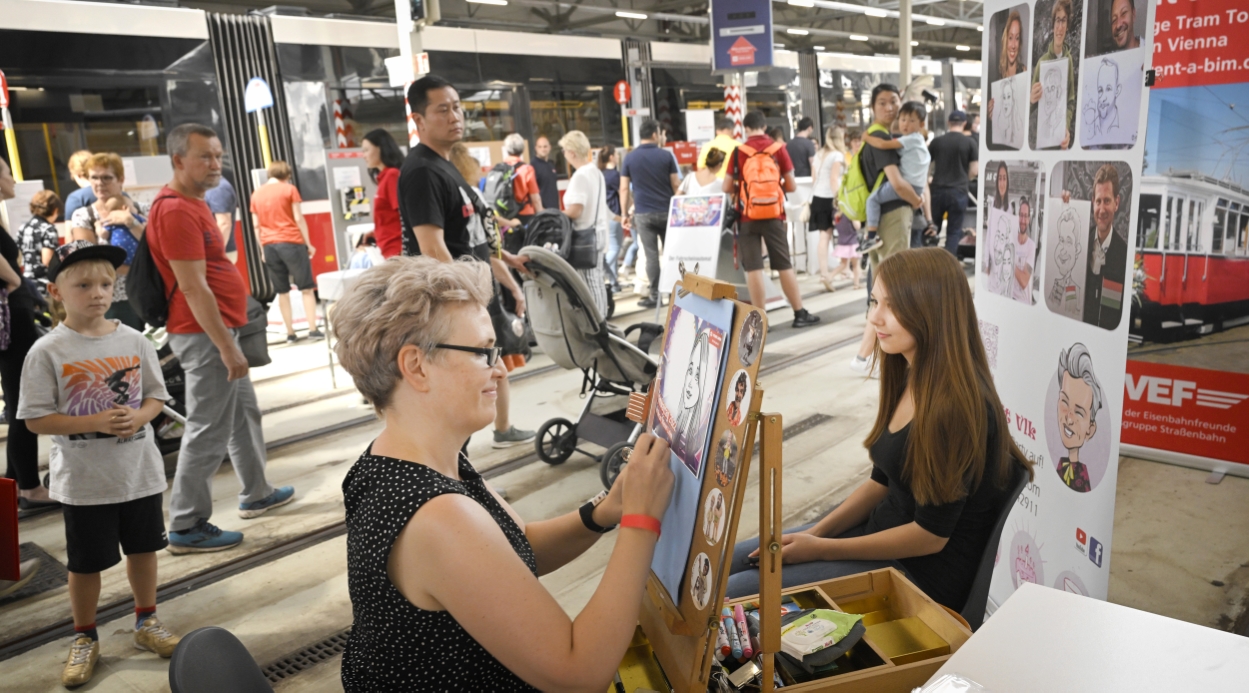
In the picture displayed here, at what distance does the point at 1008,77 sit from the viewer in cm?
243

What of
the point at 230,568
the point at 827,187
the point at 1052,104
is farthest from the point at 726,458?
the point at 827,187

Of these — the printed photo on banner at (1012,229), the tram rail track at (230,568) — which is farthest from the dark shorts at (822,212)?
the printed photo on banner at (1012,229)

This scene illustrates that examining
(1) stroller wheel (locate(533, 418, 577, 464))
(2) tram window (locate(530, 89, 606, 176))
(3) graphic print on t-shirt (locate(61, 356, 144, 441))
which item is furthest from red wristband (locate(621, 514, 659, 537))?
(2) tram window (locate(530, 89, 606, 176))

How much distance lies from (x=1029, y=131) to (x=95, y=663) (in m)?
3.14

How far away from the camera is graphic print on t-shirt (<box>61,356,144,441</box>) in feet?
8.41

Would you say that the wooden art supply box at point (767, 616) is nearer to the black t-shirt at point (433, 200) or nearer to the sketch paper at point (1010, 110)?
the sketch paper at point (1010, 110)

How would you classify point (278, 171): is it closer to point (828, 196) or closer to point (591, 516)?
point (828, 196)

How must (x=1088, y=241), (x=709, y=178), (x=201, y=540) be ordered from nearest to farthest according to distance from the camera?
1. (x=1088, y=241)
2. (x=201, y=540)
3. (x=709, y=178)

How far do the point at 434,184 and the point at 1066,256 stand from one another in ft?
7.25

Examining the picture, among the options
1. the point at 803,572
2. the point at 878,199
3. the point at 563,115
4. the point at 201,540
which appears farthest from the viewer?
the point at 563,115

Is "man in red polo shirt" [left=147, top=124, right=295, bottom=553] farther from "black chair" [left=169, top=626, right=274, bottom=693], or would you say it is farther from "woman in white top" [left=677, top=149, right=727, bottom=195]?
"woman in white top" [left=677, top=149, right=727, bottom=195]

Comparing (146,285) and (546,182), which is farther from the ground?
(546,182)

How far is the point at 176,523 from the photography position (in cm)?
348

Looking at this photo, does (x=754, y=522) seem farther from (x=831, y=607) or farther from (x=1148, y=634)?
(x=1148, y=634)
